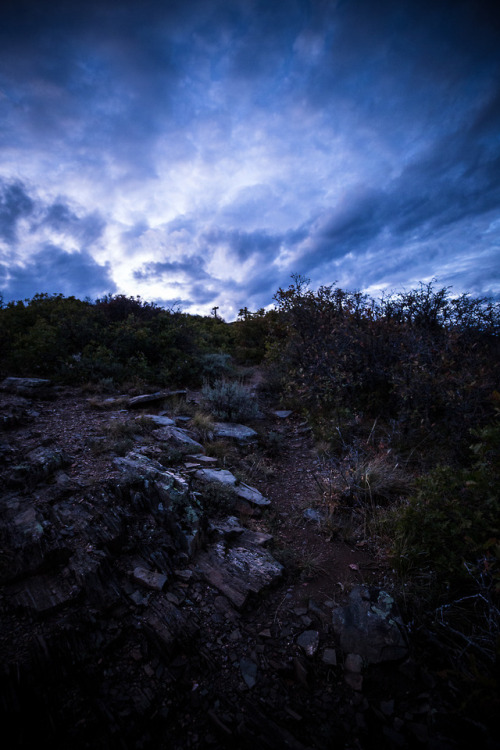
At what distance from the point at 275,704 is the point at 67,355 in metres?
9.24

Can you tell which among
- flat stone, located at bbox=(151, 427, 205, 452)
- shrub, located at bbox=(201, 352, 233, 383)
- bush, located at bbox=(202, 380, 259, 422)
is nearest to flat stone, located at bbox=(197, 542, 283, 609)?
flat stone, located at bbox=(151, 427, 205, 452)

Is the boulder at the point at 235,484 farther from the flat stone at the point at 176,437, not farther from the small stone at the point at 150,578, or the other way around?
the small stone at the point at 150,578

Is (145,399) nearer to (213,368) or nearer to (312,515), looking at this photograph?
(213,368)

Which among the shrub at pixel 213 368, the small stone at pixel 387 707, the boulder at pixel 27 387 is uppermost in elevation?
the shrub at pixel 213 368

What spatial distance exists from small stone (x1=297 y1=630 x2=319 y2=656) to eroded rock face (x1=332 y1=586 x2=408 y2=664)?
19cm

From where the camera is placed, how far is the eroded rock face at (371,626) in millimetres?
2246

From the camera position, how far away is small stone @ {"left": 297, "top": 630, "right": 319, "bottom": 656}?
238 centimetres

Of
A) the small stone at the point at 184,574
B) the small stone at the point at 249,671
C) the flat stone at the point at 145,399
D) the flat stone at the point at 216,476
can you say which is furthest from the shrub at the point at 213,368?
the small stone at the point at 249,671

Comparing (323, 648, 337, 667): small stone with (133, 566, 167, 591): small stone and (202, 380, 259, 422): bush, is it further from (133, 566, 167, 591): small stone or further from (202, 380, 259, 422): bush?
(202, 380, 259, 422): bush

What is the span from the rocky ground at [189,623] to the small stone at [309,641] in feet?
0.03

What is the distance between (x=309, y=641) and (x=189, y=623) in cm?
101

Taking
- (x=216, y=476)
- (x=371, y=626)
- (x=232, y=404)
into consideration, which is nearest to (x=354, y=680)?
(x=371, y=626)

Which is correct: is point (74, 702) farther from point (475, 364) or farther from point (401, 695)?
point (475, 364)

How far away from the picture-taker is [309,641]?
2439mm
